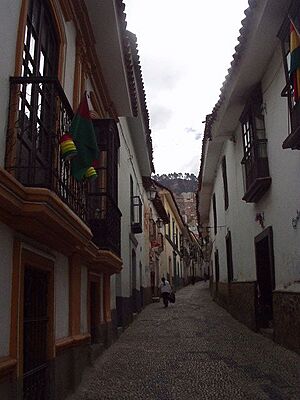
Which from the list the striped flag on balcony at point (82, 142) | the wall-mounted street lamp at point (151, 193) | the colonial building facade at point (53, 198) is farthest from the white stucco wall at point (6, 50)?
the wall-mounted street lamp at point (151, 193)

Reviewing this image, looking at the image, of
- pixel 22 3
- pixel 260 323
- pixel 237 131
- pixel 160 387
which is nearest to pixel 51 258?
pixel 160 387

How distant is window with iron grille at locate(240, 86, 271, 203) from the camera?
9.09 meters

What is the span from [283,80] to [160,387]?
17.1 ft

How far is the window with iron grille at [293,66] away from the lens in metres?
6.25

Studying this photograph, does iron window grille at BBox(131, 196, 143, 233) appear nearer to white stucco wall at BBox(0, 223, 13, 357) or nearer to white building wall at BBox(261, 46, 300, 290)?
white building wall at BBox(261, 46, 300, 290)

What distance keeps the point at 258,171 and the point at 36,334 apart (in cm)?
580

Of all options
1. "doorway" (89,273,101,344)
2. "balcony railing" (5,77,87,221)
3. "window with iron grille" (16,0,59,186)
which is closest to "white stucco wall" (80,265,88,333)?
"doorway" (89,273,101,344)

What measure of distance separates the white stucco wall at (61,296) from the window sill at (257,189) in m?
4.55

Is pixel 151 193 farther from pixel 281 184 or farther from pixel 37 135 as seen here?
pixel 37 135

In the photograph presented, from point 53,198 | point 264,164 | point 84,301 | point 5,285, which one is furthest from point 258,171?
point 5,285

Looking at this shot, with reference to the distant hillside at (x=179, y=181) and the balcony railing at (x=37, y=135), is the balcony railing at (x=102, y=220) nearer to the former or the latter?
the balcony railing at (x=37, y=135)

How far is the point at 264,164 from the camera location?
359 inches

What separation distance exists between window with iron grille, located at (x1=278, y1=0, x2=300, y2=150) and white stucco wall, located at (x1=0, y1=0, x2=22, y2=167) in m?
3.70

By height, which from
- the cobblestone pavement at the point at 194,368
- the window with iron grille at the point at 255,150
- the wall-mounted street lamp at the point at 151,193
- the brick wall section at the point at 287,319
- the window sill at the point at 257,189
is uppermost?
the wall-mounted street lamp at the point at 151,193
